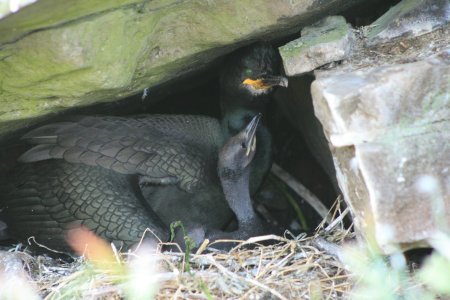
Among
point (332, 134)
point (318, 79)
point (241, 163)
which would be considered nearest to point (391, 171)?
point (332, 134)

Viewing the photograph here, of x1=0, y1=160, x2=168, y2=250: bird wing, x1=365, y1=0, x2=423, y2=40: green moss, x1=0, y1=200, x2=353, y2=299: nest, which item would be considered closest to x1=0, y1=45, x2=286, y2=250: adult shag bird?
x1=0, y1=160, x2=168, y2=250: bird wing

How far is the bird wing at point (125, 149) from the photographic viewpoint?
3090mm

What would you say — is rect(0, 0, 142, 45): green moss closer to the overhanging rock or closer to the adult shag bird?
the overhanging rock

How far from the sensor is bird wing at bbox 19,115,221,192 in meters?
3.09

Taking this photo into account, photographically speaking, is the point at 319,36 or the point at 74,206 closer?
the point at 319,36

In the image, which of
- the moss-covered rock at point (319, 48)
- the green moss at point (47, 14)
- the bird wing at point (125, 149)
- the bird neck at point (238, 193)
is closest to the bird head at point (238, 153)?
the bird neck at point (238, 193)

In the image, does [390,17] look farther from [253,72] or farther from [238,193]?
[238,193]

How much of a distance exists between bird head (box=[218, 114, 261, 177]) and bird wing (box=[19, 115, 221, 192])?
11cm

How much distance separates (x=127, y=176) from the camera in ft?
10.2

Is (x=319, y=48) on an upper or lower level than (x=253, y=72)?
upper

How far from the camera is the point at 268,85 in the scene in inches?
136

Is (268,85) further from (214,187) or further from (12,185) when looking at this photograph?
(12,185)

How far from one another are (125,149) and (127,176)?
11 centimetres

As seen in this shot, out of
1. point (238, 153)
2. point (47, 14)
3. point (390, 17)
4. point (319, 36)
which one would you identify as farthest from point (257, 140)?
point (47, 14)
